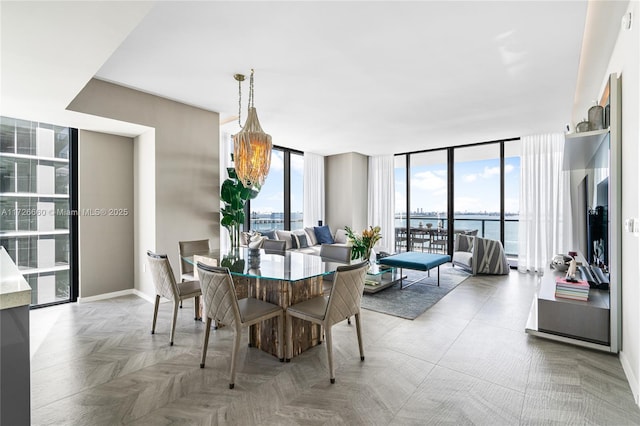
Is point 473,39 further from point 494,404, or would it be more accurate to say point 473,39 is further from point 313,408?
point 313,408

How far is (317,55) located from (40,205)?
3.96 metres

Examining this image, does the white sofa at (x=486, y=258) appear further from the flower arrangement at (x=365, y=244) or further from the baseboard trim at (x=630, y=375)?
the baseboard trim at (x=630, y=375)

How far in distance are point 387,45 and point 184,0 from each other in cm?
163

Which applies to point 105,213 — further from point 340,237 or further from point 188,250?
point 340,237

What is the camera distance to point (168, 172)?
4074 millimetres

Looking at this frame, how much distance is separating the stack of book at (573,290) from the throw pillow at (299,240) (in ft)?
14.4

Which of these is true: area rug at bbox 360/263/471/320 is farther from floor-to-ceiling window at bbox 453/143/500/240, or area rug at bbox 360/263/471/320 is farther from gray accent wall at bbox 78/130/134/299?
gray accent wall at bbox 78/130/134/299

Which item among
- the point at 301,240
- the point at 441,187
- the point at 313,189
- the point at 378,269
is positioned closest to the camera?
the point at 378,269

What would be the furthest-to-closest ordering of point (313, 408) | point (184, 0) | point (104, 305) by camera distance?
point (104, 305)
point (184, 0)
point (313, 408)

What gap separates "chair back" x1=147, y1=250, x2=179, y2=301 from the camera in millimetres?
2825

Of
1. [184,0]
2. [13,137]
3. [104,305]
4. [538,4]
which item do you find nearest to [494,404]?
[538,4]

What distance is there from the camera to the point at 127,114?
3686 mm

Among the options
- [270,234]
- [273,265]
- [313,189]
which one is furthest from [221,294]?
[313,189]

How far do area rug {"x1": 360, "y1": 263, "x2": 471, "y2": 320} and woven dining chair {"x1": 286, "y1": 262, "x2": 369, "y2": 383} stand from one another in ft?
4.34
